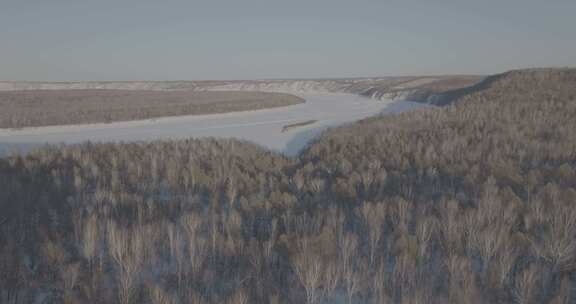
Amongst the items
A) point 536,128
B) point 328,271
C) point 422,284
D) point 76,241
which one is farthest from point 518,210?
point 536,128

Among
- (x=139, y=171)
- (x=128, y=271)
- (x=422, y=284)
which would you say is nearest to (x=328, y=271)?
(x=422, y=284)

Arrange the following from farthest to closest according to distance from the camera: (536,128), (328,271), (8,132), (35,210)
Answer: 1. (8,132)
2. (536,128)
3. (35,210)
4. (328,271)

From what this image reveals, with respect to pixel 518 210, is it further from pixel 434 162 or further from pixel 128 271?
pixel 128 271

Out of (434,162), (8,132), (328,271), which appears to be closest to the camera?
(328,271)

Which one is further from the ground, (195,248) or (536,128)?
(536,128)

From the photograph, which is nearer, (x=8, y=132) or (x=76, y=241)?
(x=76, y=241)

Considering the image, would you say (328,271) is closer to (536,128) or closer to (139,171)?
(139,171)
